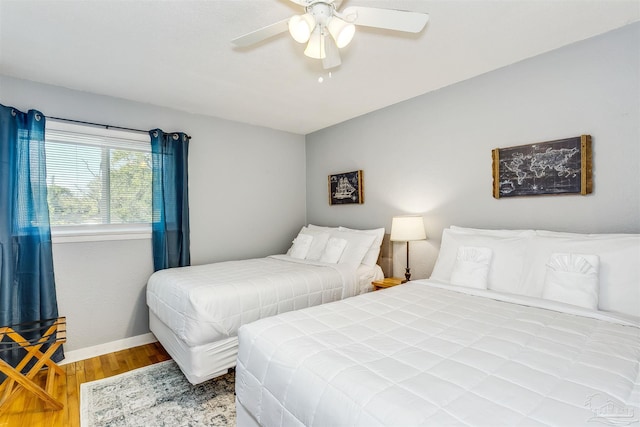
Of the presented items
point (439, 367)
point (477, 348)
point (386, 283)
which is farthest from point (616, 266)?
point (386, 283)

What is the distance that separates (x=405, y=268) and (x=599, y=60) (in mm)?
2220

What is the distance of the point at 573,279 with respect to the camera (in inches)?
69.3

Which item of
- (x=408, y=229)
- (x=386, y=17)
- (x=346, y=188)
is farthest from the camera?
(x=346, y=188)

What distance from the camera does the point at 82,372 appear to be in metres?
2.52

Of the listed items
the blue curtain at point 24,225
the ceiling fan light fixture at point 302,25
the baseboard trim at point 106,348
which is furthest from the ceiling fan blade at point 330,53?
the baseboard trim at point 106,348

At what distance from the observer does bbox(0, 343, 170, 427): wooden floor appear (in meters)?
1.91

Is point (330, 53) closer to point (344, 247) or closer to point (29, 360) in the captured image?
point (344, 247)

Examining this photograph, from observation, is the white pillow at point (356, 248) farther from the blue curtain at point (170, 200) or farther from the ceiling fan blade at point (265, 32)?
the ceiling fan blade at point (265, 32)

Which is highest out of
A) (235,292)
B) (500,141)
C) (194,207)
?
(500,141)

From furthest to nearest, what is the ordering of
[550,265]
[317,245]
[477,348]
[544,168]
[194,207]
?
1. [317,245]
2. [194,207]
3. [544,168]
4. [550,265]
5. [477,348]

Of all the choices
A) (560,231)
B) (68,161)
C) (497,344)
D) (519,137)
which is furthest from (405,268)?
(68,161)

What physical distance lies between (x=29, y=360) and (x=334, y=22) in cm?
317

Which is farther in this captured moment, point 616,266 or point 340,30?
point 616,266

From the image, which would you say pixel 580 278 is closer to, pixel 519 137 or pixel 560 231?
pixel 560 231
